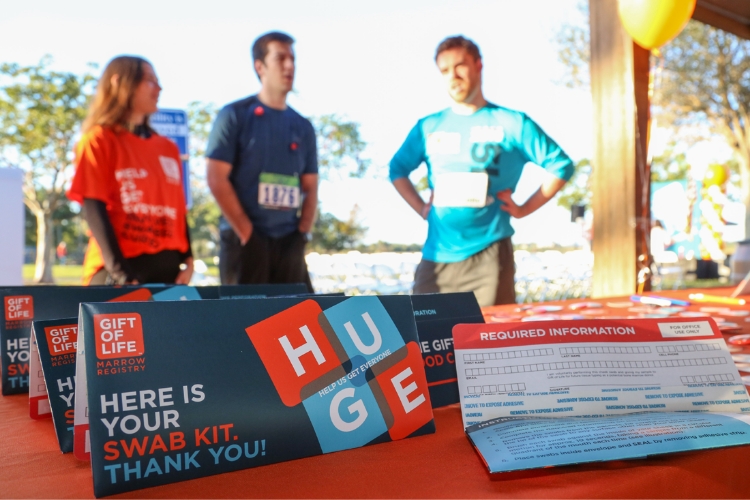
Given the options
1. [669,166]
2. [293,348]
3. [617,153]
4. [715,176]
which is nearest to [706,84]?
[715,176]

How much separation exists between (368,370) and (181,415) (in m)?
0.17

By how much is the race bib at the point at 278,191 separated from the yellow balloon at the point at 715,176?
10.5 m

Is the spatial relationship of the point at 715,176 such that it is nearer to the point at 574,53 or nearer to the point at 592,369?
the point at 574,53

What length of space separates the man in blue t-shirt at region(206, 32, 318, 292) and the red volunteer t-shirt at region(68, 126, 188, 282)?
0.35m

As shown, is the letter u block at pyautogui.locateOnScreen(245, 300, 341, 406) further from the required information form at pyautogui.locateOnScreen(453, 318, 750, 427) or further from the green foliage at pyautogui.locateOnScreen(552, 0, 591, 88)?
the green foliage at pyautogui.locateOnScreen(552, 0, 591, 88)

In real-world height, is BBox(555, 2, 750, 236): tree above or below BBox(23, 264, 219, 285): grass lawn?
above

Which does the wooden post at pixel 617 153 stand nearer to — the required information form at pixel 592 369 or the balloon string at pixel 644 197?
the balloon string at pixel 644 197

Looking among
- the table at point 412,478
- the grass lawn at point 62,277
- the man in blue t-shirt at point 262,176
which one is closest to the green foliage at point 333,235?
the grass lawn at point 62,277

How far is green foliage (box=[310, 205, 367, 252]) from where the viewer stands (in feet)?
42.0

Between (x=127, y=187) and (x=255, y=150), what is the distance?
0.62 meters

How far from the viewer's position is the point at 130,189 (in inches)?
65.8

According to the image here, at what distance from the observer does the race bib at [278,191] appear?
2.19 metres

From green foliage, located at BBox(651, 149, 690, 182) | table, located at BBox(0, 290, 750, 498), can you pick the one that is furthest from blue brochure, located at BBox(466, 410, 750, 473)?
green foliage, located at BBox(651, 149, 690, 182)

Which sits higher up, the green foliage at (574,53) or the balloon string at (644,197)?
the green foliage at (574,53)
